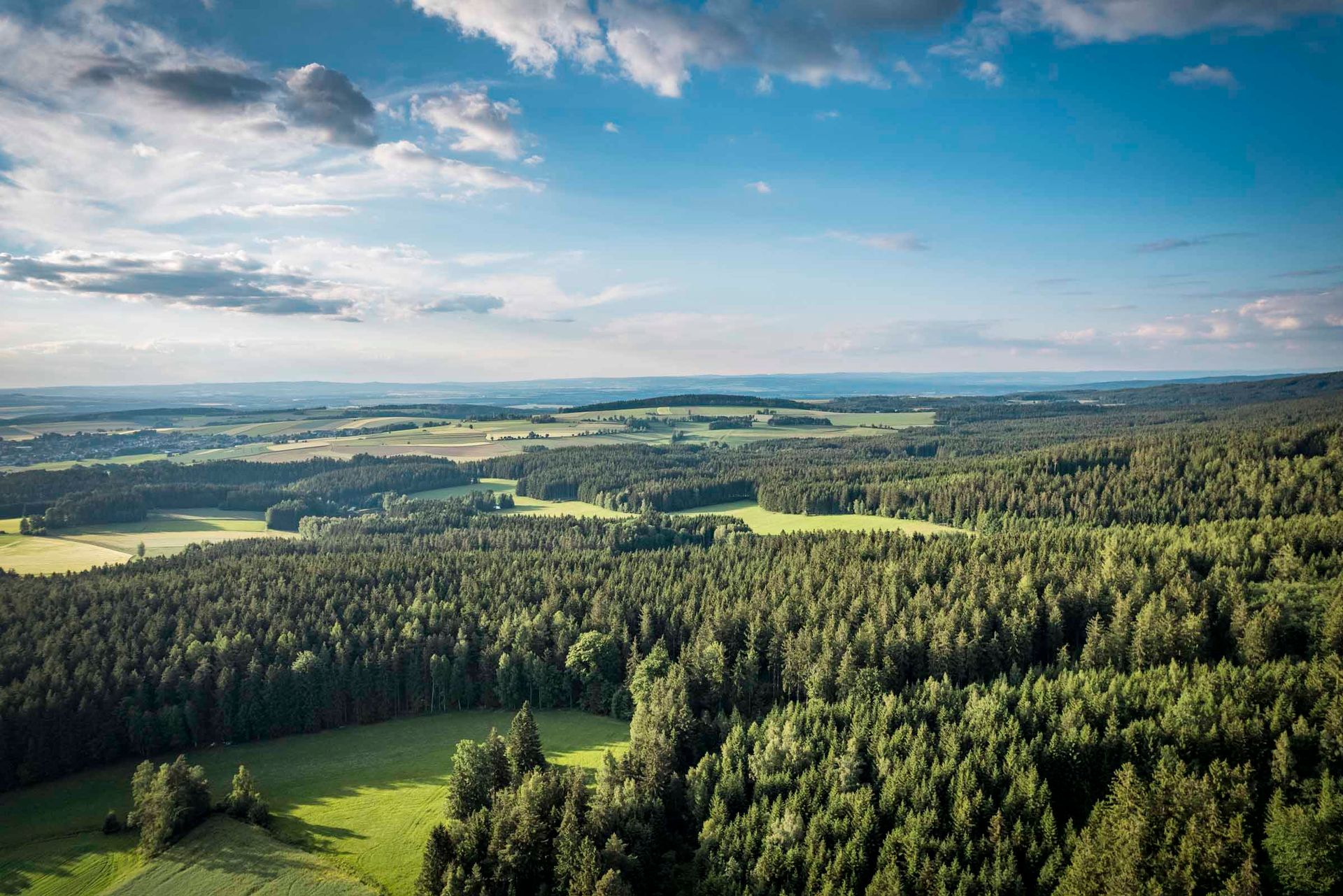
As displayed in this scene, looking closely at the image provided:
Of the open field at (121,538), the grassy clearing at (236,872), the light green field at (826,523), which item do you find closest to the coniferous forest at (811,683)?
the grassy clearing at (236,872)

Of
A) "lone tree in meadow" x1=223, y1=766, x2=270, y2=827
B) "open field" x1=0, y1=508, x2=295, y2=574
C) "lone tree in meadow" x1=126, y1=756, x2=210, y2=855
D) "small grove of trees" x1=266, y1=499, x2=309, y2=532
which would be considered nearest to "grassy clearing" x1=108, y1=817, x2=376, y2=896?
"lone tree in meadow" x1=126, y1=756, x2=210, y2=855

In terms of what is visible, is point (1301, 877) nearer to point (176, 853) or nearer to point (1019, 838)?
point (1019, 838)

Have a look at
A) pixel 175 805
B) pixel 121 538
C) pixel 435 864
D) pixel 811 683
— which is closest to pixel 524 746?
pixel 435 864

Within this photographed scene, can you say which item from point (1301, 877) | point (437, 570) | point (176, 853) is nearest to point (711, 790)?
point (1301, 877)

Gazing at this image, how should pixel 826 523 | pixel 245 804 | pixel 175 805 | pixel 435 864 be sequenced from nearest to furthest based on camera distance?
pixel 435 864, pixel 175 805, pixel 245 804, pixel 826 523

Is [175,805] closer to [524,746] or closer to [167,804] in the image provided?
[167,804]

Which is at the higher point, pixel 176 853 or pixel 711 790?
pixel 711 790
